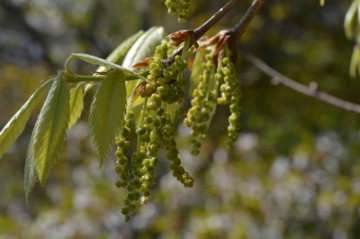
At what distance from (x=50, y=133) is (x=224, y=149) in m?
4.85

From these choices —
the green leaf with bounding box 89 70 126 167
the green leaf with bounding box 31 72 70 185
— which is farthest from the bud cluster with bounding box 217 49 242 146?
the green leaf with bounding box 31 72 70 185

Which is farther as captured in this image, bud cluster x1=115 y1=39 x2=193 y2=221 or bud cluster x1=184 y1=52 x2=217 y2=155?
bud cluster x1=184 y1=52 x2=217 y2=155

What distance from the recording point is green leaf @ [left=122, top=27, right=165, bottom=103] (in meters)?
1.02

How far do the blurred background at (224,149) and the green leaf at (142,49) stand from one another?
3.38 metres

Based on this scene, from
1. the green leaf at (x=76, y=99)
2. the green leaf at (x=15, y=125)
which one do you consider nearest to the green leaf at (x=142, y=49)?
the green leaf at (x=76, y=99)

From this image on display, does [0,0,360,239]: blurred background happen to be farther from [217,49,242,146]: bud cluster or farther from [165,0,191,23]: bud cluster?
[165,0,191,23]: bud cluster

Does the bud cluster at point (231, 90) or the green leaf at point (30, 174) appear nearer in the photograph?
the green leaf at point (30, 174)

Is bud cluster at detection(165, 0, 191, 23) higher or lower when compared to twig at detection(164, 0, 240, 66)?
higher

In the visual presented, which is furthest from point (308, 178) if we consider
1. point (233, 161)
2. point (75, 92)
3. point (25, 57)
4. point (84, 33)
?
point (25, 57)

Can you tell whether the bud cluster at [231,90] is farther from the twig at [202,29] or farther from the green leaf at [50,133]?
the green leaf at [50,133]

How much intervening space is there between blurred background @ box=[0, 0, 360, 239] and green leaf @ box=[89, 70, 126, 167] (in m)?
3.66

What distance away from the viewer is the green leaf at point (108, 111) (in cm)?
72

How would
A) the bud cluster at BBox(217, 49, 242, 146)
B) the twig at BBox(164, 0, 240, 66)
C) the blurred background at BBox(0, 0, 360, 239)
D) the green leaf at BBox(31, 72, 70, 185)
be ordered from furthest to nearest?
the blurred background at BBox(0, 0, 360, 239) → the bud cluster at BBox(217, 49, 242, 146) → the twig at BBox(164, 0, 240, 66) → the green leaf at BBox(31, 72, 70, 185)

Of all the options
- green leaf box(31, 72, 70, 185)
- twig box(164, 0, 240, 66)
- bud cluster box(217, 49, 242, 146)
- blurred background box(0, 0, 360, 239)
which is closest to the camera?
green leaf box(31, 72, 70, 185)
